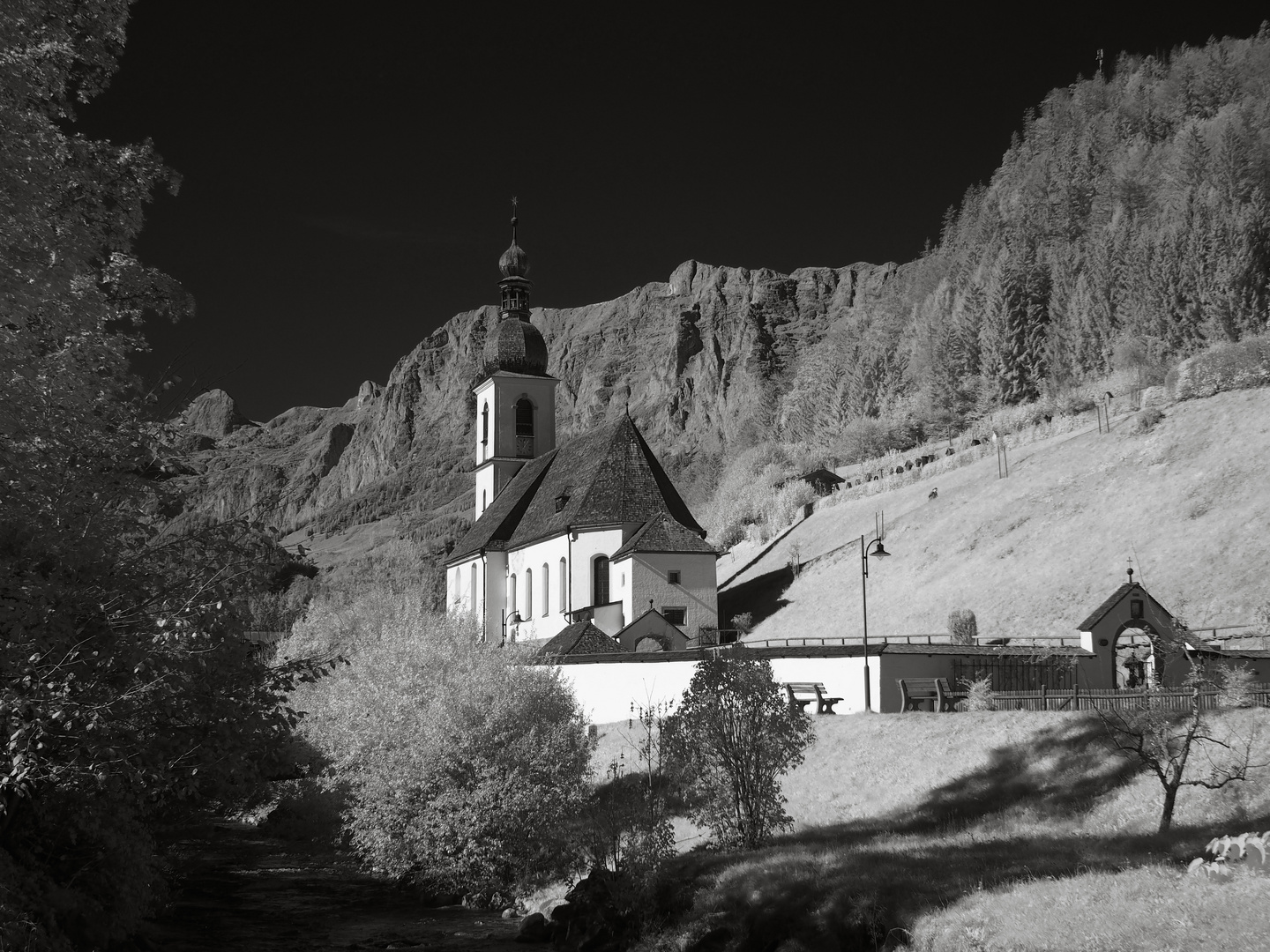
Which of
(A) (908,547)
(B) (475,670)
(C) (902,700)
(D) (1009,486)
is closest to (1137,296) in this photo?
(D) (1009,486)

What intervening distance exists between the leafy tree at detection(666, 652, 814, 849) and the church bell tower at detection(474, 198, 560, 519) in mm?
44203

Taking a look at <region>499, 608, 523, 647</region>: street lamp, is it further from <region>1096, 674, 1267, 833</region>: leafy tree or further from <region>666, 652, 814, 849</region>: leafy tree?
<region>1096, 674, 1267, 833</region>: leafy tree

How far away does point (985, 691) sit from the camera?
83.9ft

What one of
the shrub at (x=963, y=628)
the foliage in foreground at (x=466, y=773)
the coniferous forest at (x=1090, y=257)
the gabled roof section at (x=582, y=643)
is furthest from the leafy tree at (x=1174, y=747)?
the coniferous forest at (x=1090, y=257)

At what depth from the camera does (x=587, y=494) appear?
51.9 m

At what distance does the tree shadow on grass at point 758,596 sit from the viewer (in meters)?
58.7

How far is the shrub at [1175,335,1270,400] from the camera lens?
52375 mm

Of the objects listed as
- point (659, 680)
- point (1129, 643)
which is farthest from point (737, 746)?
point (1129, 643)

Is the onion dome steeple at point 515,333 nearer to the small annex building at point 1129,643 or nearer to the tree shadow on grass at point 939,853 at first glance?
the small annex building at point 1129,643

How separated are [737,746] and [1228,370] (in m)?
42.3

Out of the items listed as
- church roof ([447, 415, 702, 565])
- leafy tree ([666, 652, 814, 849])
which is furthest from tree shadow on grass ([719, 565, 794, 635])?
leafy tree ([666, 652, 814, 849])

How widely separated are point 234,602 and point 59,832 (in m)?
4.33

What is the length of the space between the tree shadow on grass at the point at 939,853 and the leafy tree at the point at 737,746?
0.83m

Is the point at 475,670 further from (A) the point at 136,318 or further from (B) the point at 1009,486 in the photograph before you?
(B) the point at 1009,486
